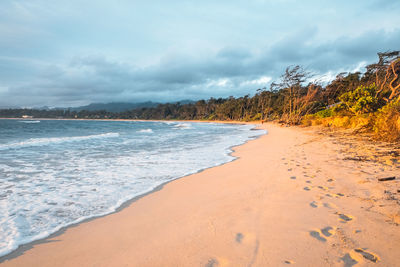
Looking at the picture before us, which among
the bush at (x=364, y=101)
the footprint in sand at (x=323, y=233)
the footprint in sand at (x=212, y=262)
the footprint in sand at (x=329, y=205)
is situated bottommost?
the footprint in sand at (x=212, y=262)

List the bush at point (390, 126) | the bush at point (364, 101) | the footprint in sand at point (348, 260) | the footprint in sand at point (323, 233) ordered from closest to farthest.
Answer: the footprint in sand at point (348, 260)
the footprint in sand at point (323, 233)
the bush at point (390, 126)
the bush at point (364, 101)

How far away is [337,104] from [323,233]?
20594mm

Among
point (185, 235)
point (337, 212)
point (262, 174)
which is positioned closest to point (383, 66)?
point (262, 174)

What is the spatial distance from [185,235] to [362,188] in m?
3.33

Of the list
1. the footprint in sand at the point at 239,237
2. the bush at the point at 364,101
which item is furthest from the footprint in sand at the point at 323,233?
the bush at the point at 364,101

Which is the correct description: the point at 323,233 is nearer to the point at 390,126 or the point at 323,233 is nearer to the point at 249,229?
the point at 249,229

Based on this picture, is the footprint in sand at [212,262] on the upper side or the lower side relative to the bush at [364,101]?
lower

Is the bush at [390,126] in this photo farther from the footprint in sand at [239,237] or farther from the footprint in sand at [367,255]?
the footprint in sand at [239,237]

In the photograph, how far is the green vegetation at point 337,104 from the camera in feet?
34.5

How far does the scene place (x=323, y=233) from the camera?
2.47 metres

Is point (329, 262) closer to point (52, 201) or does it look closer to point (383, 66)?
point (52, 201)

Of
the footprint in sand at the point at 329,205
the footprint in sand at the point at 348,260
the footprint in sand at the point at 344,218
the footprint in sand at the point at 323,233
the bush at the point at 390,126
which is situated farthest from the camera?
the bush at the point at 390,126

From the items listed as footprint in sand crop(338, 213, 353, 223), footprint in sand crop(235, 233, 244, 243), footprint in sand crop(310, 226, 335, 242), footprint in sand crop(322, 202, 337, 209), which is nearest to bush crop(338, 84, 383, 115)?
footprint in sand crop(322, 202, 337, 209)

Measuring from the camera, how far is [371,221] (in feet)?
8.70
